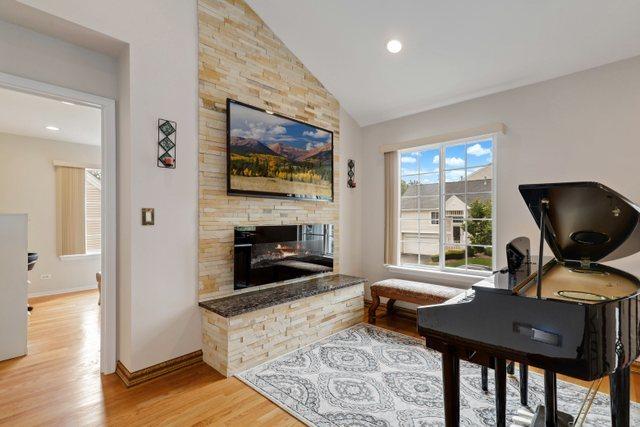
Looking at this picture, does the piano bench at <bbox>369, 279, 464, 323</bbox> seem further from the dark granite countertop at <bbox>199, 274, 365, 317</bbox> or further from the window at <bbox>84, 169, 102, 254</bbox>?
the window at <bbox>84, 169, 102, 254</bbox>

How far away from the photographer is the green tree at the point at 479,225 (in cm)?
361

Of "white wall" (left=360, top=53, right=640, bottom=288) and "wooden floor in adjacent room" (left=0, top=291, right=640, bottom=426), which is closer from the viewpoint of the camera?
"wooden floor in adjacent room" (left=0, top=291, right=640, bottom=426)

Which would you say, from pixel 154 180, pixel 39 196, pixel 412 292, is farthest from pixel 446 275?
pixel 39 196

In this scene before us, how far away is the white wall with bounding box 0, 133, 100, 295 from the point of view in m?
4.83

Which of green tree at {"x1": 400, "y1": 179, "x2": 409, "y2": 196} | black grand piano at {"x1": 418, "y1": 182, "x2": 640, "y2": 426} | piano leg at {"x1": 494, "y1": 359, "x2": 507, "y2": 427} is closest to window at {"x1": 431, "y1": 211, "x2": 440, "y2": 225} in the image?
green tree at {"x1": 400, "y1": 179, "x2": 409, "y2": 196}

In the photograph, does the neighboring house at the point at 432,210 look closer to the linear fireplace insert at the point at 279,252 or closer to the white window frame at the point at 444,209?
the white window frame at the point at 444,209

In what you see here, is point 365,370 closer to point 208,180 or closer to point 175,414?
point 175,414

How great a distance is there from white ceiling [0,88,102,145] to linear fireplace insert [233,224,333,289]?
2258mm

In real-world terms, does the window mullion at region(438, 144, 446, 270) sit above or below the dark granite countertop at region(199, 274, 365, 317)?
above

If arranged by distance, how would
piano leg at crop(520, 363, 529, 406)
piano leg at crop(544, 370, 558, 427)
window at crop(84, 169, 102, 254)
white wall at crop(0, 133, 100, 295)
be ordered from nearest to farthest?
piano leg at crop(544, 370, 558, 427) < piano leg at crop(520, 363, 529, 406) < white wall at crop(0, 133, 100, 295) < window at crop(84, 169, 102, 254)

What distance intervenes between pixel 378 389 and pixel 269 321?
1089 millimetres

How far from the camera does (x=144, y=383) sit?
7.99 ft

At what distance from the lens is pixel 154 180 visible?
2.55 meters

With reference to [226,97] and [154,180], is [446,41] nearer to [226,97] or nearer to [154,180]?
[226,97]
